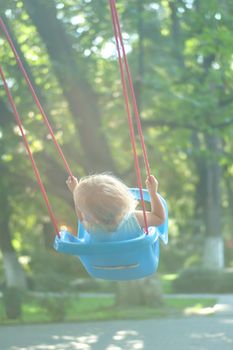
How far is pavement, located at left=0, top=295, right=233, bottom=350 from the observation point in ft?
40.3

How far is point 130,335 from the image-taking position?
13773 millimetres

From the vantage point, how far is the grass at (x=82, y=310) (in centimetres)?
1658

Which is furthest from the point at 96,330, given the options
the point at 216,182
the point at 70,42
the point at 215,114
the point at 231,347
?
the point at 216,182

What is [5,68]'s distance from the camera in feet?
49.8

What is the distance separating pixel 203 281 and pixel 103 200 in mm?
18552

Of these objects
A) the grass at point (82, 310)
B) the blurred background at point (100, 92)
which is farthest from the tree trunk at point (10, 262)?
the grass at point (82, 310)

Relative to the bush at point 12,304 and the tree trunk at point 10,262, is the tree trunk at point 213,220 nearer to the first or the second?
the tree trunk at point 10,262

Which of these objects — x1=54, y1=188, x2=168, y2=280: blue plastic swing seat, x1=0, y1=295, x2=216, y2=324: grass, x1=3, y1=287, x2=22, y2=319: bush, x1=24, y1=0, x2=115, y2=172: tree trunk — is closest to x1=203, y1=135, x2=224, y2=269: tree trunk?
x1=0, y1=295, x2=216, y2=324: grass

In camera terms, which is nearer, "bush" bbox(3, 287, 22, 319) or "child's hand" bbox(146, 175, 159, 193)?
"child's hand" bbox(146, 175, 159, 193)

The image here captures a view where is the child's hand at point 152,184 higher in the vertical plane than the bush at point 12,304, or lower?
higher

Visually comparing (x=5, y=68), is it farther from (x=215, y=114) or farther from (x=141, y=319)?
(x=141, y=319)

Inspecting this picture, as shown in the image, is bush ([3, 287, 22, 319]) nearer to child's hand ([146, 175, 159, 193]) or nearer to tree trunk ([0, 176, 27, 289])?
tree trunk ([0, 176, 27, 289])

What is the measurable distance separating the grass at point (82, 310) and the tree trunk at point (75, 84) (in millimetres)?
3070

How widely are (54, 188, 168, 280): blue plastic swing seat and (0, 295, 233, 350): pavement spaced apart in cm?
591
